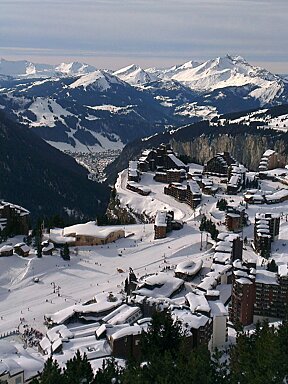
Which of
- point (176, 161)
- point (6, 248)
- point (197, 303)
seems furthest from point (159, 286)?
point (176, 161)

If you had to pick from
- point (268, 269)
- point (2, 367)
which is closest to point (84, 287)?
point (268, 269)

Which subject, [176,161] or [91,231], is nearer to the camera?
[91,231]

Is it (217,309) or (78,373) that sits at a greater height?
(78,373)

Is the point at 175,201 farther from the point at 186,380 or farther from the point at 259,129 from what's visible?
the point at 259,129

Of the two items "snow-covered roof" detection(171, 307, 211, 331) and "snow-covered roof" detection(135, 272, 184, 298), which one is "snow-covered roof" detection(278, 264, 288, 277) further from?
"snow-covered roof" detection(135, 272, 184, 298)

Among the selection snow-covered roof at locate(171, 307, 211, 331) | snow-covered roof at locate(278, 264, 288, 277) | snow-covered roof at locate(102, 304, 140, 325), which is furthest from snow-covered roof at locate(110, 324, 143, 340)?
snow-covered roof at locate(278, 264, 288, 277)

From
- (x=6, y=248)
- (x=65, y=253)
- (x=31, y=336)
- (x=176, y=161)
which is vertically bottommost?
(x=31, y=336)

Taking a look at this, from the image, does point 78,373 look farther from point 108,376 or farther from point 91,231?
point 91,231

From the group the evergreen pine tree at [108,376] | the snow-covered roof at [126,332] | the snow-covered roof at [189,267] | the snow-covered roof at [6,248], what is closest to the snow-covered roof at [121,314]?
the snow-covered roof at [126,332]
